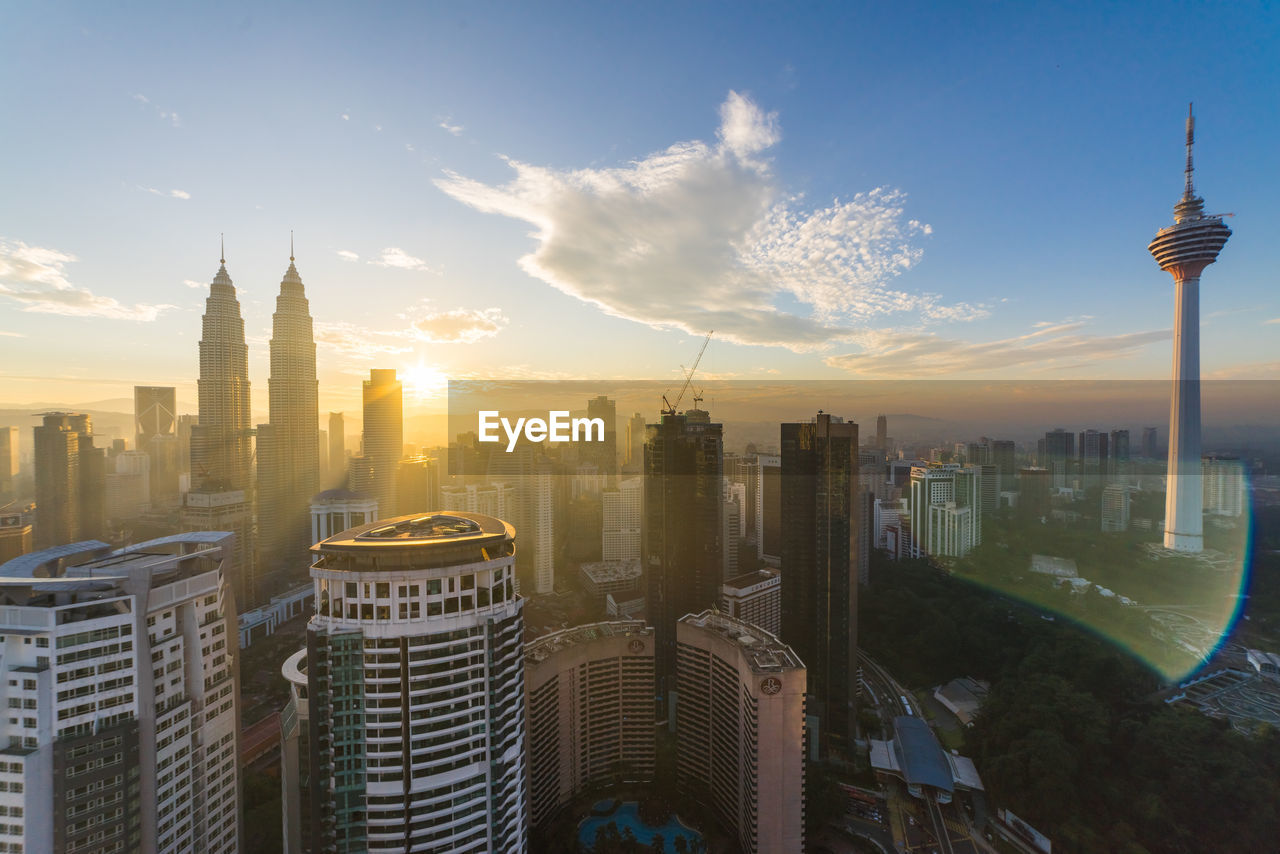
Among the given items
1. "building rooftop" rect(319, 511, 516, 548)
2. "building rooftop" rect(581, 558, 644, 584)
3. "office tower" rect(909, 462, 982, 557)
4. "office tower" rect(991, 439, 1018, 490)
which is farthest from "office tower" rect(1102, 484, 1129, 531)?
"building rooftop" rect(319, 511, 516, 548)

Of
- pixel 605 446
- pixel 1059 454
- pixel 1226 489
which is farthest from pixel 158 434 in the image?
pixel 1226 489

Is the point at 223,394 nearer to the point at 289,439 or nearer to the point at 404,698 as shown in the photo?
the point at 289,439

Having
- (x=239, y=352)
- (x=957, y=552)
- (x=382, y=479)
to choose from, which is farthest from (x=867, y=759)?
(x=239, y=352)

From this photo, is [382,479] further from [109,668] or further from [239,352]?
[109,668]

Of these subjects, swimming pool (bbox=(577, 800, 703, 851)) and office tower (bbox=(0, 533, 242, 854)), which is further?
swimming pool (bbox=(577, 800, 703, 851))

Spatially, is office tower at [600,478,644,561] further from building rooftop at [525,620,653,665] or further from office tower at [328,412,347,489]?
office tower at [328,412,347,489]

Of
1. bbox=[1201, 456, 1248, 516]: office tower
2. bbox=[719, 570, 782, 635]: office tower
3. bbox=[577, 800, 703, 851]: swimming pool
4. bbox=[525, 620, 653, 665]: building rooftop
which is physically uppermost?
bbox=[1201, 456, 1248, 516]: office tower
